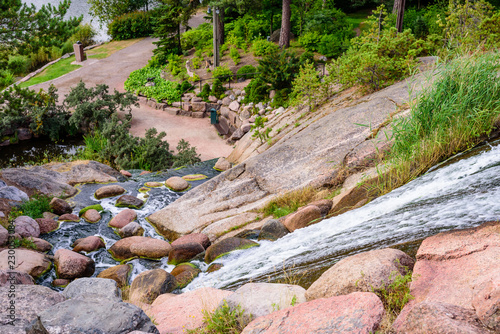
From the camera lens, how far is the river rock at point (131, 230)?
8109mm

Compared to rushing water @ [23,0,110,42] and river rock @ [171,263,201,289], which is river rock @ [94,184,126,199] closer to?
river rock @ [171,263,201,289]

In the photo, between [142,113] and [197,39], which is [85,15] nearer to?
[197,39]

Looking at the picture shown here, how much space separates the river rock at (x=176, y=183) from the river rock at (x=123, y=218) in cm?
176

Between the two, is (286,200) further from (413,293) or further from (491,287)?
(491,287)

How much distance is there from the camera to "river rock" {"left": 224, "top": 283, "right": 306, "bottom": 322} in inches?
141

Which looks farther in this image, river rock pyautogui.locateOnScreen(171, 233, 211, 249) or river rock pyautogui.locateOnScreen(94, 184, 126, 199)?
river rock pyautogui.locateOnScreen(94, 184, 126, 199)

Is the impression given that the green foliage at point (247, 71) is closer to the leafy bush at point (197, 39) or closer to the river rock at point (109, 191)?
the leafy bush at point (197, 39)

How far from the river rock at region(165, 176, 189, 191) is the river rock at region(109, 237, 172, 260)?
116 inches

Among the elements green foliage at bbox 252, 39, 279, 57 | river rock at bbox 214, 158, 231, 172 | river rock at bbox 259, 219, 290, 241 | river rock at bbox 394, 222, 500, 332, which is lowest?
river rock at bbox 214, 158, 231, 172

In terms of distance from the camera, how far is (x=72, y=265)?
6.74 m

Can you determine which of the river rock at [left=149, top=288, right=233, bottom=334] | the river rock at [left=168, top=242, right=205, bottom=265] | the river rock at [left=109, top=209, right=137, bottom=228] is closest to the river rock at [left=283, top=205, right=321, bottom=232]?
the river rock at [left=168, top=242, right=205, bottom=265]

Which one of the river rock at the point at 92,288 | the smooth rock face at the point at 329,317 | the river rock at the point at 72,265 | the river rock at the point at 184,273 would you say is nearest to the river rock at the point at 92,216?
the river rock at the point at 72,265

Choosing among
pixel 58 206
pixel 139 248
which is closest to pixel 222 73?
pixel 58 206

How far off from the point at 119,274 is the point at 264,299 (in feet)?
11.5
